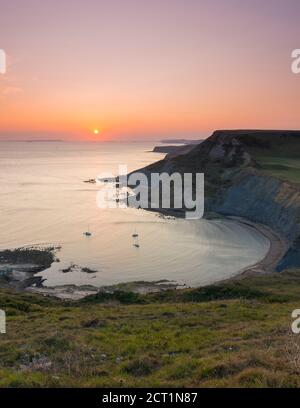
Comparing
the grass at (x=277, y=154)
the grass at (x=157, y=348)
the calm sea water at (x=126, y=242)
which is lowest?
the calm sea water at (x=126, y=242)

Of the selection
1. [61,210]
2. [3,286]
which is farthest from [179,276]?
[61,210]

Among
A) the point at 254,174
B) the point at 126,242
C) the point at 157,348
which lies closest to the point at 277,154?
the point at 254,174

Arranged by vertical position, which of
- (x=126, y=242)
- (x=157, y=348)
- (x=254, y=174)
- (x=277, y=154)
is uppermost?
(x=277, y=154)

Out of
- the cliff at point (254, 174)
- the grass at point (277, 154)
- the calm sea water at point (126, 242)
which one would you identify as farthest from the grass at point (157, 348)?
the grass at point (277, 154)

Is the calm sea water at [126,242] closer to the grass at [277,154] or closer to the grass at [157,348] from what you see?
the grass at [277,154]

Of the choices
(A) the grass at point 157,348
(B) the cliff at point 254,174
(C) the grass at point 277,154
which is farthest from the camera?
(C) the grass at point 277,154

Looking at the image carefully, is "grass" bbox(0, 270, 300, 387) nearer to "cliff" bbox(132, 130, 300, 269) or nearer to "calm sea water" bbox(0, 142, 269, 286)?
"calm sea water" bbox(0, 142, 269, 286)

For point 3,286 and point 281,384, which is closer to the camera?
point 281,384

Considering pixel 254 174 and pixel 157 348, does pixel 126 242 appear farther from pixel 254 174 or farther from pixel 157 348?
pixel 157 348

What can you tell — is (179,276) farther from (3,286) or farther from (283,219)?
(283,219)
